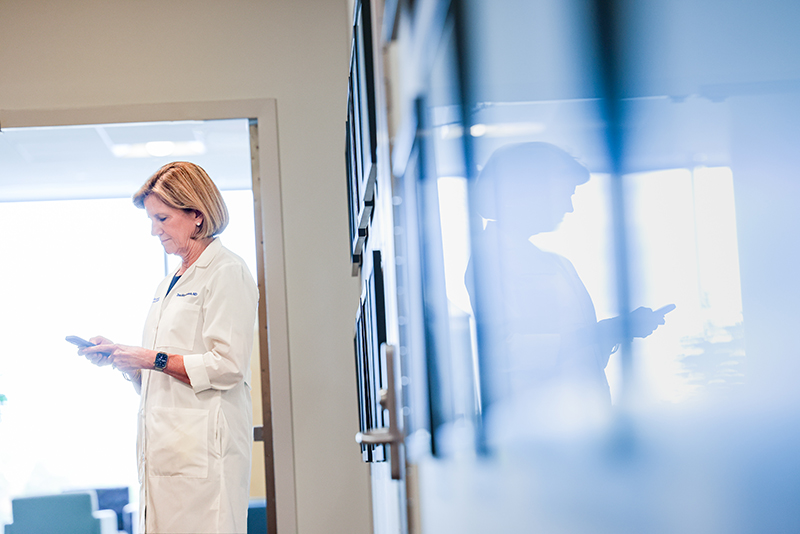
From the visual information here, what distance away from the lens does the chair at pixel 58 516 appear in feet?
11.7

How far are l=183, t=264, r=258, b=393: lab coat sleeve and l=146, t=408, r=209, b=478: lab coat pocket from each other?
0.28 ft

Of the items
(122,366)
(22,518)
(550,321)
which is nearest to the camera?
(550,321)

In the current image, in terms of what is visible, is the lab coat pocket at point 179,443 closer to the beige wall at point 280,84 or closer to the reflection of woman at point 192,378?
the reflection of woman at point 192,378

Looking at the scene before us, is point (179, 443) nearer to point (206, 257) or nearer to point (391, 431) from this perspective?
point (206, 257)

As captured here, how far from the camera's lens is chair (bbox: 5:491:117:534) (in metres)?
3.55

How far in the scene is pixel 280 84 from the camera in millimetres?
3088

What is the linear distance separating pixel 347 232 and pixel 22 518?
92.1 inches

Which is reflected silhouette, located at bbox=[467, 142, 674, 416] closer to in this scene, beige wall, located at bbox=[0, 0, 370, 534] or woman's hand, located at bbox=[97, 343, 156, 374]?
woman's hand, located at bbox=[97, 343, 156, 374]

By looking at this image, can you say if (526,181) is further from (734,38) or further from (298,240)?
(298,240)

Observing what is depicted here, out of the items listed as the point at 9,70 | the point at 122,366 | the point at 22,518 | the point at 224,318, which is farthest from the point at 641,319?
the point at 22,518

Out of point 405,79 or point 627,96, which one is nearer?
point 627,96

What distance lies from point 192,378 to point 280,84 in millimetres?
1697

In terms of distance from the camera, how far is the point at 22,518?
3.55 m

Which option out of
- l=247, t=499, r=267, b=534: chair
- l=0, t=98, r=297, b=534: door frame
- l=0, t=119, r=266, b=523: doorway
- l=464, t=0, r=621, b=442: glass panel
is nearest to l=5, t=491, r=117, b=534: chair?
l=0, t=119, r=266, b=523: doorway
